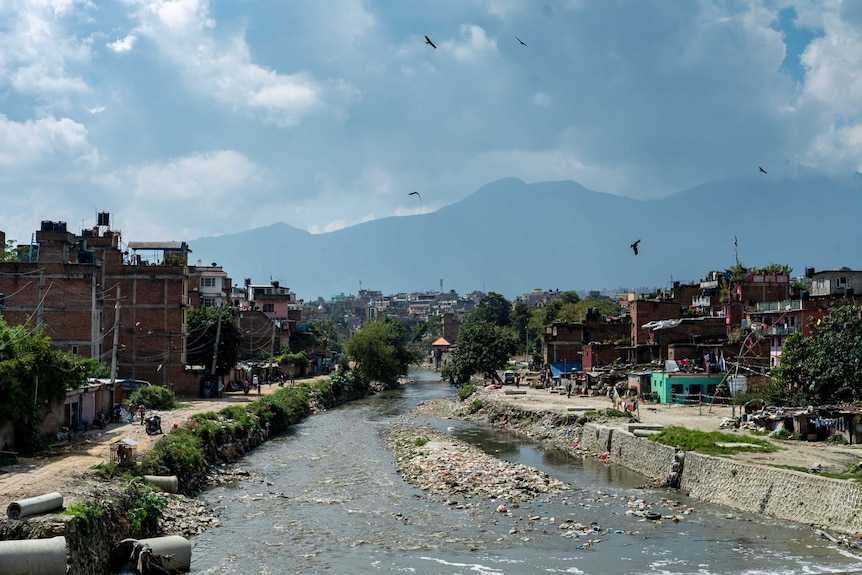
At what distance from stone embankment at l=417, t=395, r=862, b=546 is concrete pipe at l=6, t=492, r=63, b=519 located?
70.1ft

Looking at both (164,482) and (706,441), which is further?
(706,441)

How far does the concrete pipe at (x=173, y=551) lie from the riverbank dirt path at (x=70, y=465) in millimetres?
2408

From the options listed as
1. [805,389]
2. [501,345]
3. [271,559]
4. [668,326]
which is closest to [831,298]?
[668,326]

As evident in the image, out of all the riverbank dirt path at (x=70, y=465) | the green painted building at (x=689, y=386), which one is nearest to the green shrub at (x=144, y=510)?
the riverbank dirt path at (x=70, y=465)

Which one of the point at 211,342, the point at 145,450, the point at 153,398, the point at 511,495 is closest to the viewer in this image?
the point at 511,495

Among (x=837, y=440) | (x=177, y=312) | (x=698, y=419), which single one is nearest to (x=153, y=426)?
(x=177, y=312)

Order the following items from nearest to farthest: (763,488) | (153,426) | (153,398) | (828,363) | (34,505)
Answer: (34,505) < (763,488) < (153,426) < (828,363) < (153,398)

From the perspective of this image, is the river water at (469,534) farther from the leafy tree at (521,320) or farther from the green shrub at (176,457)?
the leafy tree at (521,320)

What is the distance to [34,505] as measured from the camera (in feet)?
59.9

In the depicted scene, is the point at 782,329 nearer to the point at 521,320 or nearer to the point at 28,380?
the point at 28,380

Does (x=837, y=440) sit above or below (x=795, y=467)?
above

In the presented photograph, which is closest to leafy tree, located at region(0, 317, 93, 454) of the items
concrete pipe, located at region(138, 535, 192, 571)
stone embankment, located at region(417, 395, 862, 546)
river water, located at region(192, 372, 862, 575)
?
river water, located at region(192, 372, 862, 575)

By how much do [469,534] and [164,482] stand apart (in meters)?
10.7

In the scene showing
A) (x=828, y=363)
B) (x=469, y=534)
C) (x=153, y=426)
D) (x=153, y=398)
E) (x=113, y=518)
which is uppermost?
(x=828, y=363)
